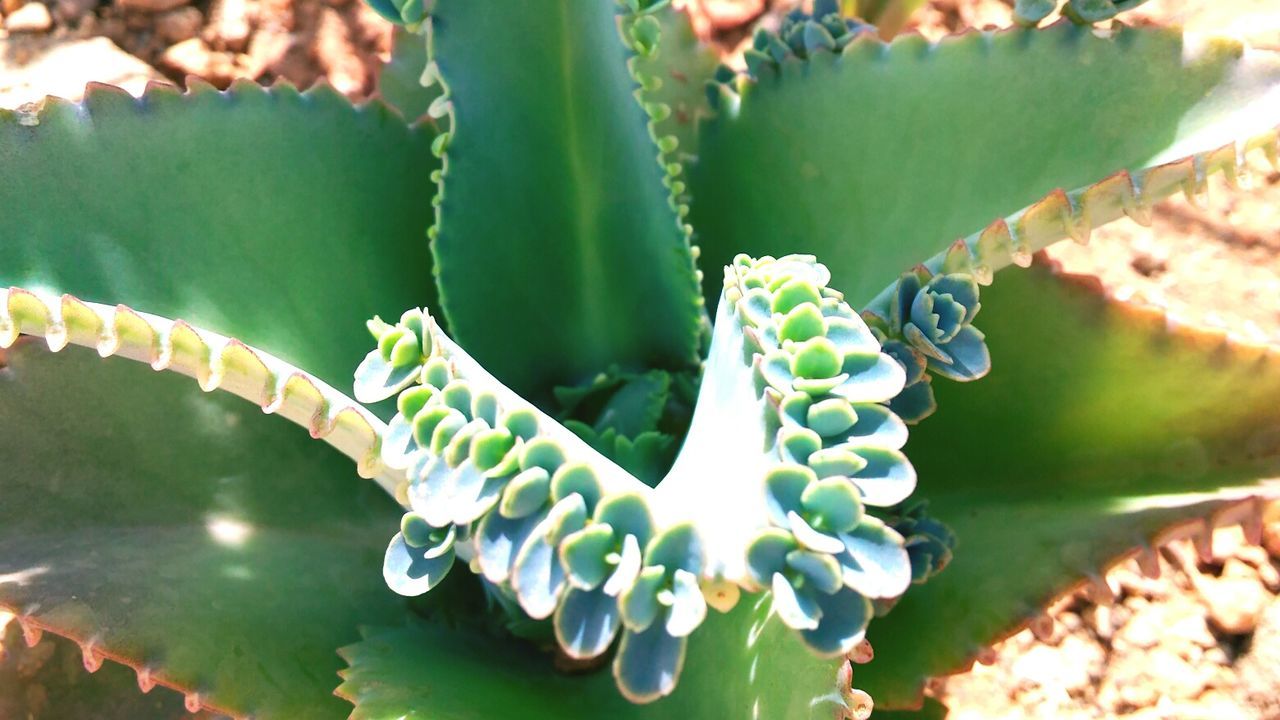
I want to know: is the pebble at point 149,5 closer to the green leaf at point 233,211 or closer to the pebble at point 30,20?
the pebble at point 30,20

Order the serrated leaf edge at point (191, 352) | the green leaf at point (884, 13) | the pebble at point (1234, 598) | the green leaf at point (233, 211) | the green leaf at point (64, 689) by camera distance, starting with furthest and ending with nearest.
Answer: the green leaf at point (884, 13) < the pebble at point (1234, 598) < the green leaf at point (64, 689) < the green leaf at point (233, 211) < the serrated leaf edge at point (191, 352)

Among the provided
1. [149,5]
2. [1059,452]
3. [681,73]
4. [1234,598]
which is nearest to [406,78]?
[681,73]

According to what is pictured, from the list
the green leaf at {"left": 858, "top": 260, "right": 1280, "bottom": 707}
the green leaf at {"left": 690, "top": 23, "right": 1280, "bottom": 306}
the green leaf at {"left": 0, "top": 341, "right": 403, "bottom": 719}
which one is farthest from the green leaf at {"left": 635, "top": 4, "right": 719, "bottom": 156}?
the green leaf at {"left": 0, "top": 341, "right": 403, "bottom": 719}

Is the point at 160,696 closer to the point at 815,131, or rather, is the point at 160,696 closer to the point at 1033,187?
the point at 815,131

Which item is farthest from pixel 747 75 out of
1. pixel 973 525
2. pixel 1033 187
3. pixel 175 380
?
pixel 175 380

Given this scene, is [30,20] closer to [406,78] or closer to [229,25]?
[229,25]

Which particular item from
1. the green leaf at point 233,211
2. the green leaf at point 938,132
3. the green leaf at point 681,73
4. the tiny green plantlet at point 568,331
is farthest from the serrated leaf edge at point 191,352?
the green leaf at point 681,73

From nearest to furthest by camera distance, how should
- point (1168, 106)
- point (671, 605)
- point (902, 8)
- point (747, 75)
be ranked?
point (671, 605)
point (1168, 106)
point (747, 75)
point (902, 8)
